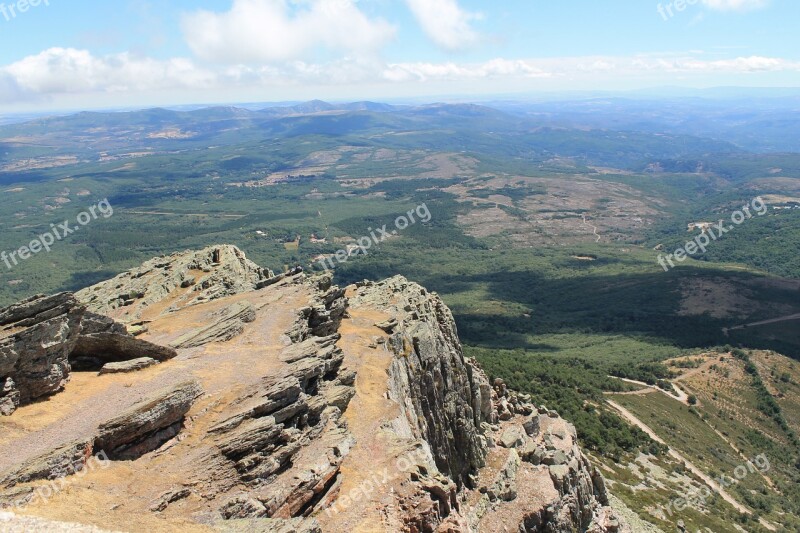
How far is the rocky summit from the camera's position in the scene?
22.1 meters

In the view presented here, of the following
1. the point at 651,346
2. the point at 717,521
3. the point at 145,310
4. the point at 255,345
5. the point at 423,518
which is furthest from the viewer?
the point at 651,346

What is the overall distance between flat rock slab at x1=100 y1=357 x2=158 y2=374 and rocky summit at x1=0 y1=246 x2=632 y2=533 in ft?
0.29

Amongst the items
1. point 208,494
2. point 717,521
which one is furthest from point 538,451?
point 717,521

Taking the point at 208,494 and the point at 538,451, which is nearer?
the point at 208,494

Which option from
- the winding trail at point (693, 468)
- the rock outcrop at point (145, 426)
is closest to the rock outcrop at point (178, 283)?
the rock outcrop at point (145, 426)

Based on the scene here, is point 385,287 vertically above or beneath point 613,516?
above

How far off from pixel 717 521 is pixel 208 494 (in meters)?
65.2

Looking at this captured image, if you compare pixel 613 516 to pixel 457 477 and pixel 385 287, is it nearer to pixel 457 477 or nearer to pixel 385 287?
pixel 457 477

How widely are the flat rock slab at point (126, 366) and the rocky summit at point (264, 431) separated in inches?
3.5

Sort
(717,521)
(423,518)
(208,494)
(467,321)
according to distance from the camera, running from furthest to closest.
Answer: (467,321)
(717,521)
(423,518)
(208,494)

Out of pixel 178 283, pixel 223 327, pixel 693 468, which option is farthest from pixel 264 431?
pixel 693 468

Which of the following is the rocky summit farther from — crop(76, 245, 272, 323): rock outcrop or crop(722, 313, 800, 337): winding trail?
crop(722, 313, 800, 337): winding trail

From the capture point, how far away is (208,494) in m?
23.2

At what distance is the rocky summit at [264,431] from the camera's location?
2214 centimetres
